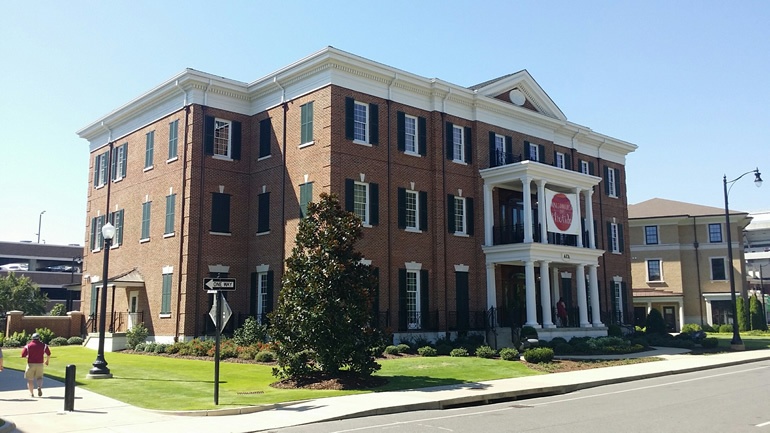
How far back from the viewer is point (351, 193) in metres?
30.7

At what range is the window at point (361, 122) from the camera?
31.1 meters

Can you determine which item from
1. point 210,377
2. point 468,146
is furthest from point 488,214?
point 210,377

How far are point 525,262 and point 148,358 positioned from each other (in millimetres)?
18402

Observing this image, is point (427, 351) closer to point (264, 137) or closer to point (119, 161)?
point (264, 137)

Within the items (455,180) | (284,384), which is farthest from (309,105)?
(284,384)

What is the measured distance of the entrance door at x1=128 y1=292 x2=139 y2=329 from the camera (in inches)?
1388

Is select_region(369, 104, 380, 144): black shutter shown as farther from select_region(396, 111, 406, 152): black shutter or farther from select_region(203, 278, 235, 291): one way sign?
select_region(203, 278, 235, 291): one way sign

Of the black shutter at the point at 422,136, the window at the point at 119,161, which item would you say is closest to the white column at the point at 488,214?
the black shutter at the point at 422,136

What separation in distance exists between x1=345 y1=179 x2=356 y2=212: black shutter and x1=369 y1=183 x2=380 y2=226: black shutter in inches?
41.6

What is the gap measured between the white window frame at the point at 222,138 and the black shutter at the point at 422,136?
30.9ft

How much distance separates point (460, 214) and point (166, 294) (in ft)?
49.9

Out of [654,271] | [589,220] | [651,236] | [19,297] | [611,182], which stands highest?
[611,182]

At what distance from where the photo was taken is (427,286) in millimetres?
33219

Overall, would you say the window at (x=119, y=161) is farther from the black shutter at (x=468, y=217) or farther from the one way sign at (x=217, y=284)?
the one way sign at (x=217, y=284)
